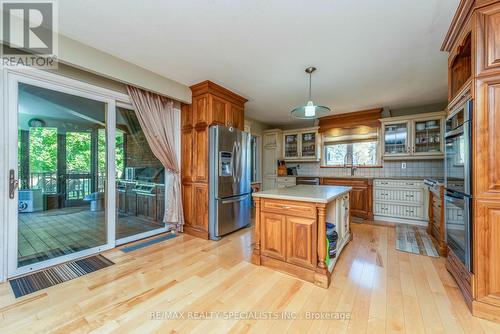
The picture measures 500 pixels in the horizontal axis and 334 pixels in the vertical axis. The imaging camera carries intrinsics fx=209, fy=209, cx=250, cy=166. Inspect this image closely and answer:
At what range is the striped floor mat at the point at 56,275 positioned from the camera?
76.5 inches

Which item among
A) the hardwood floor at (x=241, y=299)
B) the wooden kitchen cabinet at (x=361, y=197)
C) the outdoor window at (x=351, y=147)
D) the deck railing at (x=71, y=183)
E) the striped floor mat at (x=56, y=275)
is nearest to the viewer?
the hardwood floor at (x=241, y=299)

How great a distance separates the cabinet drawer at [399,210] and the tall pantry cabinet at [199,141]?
3.51 m

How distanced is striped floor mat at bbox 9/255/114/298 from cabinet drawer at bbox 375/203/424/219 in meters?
4.76

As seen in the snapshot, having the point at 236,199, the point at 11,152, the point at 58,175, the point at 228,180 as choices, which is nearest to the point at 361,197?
the point at 236,199

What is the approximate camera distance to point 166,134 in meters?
3.39

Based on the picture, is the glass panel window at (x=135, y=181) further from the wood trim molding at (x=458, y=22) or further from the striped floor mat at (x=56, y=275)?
the wood trim molding at (x=458, y=22)

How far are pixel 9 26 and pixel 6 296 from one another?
237cm

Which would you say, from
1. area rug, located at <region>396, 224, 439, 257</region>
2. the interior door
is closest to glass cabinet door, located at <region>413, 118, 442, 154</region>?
area rug, located at <region>396, 224, 439, 257</region>

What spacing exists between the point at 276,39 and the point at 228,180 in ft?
6.94

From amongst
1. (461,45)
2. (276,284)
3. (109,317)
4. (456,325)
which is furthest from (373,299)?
(461,45)

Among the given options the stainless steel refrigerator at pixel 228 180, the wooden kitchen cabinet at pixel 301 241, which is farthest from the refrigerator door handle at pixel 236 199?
the wooden kitchen cabinet at pixel 301 241

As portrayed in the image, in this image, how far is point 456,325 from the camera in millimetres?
1481

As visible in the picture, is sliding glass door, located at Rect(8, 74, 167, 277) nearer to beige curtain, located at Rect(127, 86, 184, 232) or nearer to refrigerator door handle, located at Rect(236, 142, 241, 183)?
beige curtain, located at Rect(127, 86, 184, 232)

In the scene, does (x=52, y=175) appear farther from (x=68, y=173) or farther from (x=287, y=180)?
(x=287, y=180)
